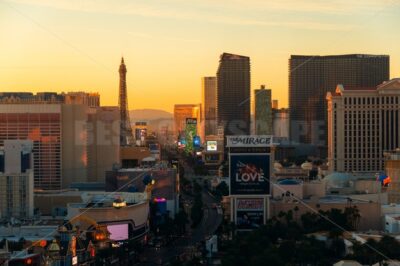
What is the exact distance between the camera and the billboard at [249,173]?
27.5 m

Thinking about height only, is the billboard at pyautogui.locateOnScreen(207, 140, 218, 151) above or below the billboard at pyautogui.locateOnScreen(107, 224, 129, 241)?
above

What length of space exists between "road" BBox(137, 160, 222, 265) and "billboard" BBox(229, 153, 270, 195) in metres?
2.45

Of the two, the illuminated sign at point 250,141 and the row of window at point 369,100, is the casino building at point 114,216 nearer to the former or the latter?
the illuminated sign at point 250,141

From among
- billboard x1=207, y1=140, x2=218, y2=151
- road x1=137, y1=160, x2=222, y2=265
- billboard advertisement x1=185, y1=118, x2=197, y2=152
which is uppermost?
billboard advertisement x1=185, y1=118, x2=197, y2=152

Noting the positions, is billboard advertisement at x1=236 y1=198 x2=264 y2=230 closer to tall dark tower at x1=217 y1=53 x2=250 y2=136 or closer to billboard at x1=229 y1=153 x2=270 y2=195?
billboard at x1=229 y1=153 x2=270 y2=195

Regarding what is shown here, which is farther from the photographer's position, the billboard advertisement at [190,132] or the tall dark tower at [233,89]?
the tall dark tower at [233,89]

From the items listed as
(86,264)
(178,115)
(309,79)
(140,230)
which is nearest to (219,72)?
(309,79)

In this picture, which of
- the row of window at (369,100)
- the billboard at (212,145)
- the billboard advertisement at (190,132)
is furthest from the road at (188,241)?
the billboard advertisement at (190,132)

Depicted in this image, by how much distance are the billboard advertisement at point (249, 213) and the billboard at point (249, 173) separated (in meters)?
0.30

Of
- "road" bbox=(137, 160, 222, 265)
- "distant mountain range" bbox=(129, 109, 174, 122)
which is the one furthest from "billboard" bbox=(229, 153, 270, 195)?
"distant mountain range" bbox=(129, 109, 174, 122)

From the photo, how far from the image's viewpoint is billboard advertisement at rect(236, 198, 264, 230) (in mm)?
27562

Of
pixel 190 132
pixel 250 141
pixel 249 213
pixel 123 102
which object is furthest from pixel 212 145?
pixel 249 213

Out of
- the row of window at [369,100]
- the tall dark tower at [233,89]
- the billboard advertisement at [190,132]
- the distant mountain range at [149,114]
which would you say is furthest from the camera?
the distant mountain range at [149,114]

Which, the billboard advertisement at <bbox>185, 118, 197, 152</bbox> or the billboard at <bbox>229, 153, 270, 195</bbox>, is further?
the billboard advertisement at <bbox>185, 118, 197, 152</bbox>
